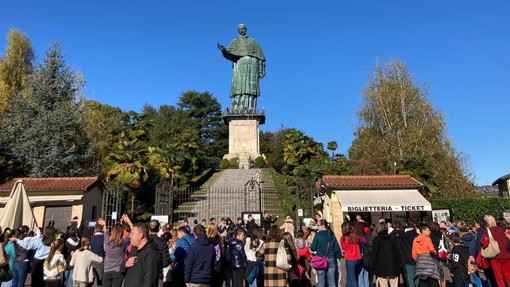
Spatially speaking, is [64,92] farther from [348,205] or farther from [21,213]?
[348,205]

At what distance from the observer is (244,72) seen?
148ft

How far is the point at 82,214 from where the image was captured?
50.2 feet

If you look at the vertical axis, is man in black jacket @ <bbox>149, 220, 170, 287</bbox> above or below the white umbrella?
below

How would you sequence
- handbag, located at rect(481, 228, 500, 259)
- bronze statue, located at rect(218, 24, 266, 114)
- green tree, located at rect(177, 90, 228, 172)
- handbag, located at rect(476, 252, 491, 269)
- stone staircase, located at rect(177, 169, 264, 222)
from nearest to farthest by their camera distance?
handbag, located at rect(481, 228, 500, 259)
handbag, located at rect(476, 252, 491, 269)
stone staircase, located at rect(177, 169, 264, 222)
bronze statue, located at rect(218, 24, 266, 114)
green tree, located at rect(177, 90, 228, 172)

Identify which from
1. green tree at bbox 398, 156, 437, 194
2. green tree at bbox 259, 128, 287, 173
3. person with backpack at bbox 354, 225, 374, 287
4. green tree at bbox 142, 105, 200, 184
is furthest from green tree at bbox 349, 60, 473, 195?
green tree at bbox 259, 128, 287, 173

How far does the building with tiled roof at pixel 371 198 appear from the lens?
48.0 ft

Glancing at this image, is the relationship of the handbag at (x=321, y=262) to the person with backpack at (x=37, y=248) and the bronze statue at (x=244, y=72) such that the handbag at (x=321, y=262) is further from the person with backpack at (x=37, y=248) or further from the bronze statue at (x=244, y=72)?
the bronze statue at (x=244, y=72)

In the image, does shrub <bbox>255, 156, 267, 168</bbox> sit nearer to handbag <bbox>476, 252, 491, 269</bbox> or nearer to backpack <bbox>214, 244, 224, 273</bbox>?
handbag <bbox>476, 252, 491, 269</bbox>

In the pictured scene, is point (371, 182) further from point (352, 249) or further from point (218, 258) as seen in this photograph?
point (218, 258)

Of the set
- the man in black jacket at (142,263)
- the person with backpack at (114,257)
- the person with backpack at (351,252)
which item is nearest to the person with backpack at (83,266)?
the person with backpack at (114,257)

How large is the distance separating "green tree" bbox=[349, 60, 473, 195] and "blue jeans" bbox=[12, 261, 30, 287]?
22.3m

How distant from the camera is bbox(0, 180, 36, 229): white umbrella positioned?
9.87 metres

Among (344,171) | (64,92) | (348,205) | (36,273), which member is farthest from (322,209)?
(64,92)

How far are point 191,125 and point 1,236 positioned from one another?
47407 millimetres
